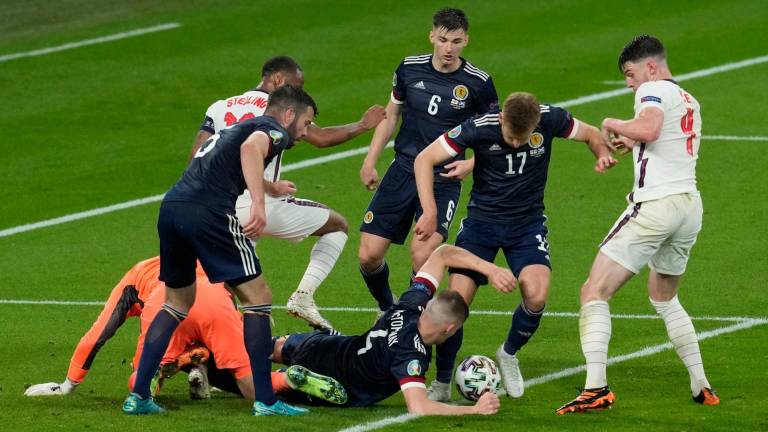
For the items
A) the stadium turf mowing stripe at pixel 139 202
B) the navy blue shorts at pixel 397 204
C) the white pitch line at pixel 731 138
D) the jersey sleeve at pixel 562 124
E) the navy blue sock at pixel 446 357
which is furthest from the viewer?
the white pitch line at pixel 731 138

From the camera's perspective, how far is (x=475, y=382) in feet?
35.8

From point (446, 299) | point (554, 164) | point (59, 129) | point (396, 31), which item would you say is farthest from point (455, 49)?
point (396, 31)

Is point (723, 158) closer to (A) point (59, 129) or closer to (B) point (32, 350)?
(A) point (59, 129)

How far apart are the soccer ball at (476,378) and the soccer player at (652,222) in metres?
0.55

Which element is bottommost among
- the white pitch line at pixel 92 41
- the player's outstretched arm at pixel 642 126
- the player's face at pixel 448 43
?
the player's outstretched arm at pixel 642 126

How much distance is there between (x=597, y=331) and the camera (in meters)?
10.5

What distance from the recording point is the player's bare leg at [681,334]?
1084 cm

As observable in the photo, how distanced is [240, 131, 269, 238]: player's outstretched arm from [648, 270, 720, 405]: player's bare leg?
9.32ft

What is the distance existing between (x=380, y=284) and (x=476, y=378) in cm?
269

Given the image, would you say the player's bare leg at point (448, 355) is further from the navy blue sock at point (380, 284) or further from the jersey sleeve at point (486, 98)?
the jersey sleeve at point (486, 98)

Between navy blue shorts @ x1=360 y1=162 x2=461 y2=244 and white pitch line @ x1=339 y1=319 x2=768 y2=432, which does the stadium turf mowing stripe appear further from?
white pitch line @ x1=339 y1=319 x2=768 y2=432

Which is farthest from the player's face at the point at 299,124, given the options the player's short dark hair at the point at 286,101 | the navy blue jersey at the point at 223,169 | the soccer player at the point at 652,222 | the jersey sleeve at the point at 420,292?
the soccer player at the point at 652,222

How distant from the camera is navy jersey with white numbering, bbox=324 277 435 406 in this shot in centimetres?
1047

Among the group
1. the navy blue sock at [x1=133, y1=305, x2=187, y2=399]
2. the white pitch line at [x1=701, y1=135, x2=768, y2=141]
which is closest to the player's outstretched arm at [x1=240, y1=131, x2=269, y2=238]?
the navy blue sock at [x1=133, y1=305, x2=187, y2=399]
